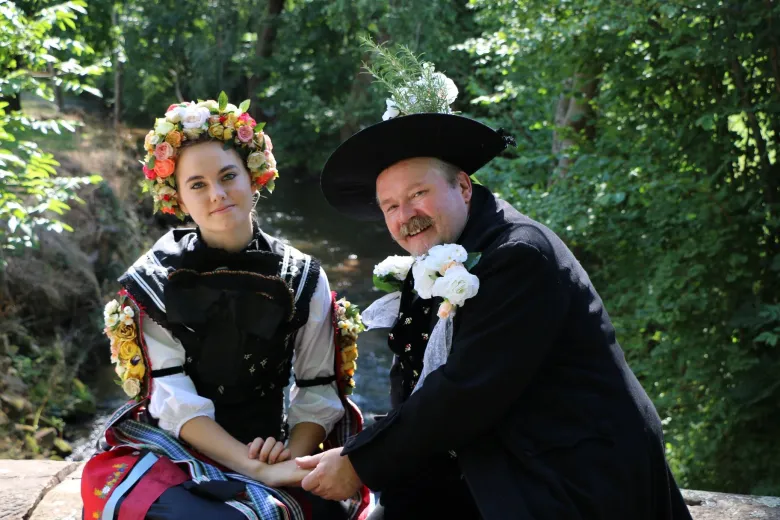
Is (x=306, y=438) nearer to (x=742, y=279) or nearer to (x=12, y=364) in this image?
(x=742, y=279)

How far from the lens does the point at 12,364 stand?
21.5ft

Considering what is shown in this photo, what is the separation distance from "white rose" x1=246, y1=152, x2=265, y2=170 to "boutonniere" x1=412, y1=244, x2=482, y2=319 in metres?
0.74

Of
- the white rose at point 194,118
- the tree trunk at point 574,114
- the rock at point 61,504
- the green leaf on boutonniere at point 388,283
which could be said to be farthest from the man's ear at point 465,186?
the tree trunk at point 574,114

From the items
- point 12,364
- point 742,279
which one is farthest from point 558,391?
point 12,364

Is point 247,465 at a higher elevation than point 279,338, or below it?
below

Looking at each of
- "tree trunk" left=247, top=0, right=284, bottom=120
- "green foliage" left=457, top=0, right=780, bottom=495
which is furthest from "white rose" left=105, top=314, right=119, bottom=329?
"tree trunk" left=247, top=0, right=284, bottom=120

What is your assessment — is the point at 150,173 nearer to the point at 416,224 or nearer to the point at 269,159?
the point at 269,159

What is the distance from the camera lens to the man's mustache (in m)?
2.21

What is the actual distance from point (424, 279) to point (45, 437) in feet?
15.9

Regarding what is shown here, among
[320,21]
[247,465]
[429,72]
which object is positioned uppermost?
[320,21]

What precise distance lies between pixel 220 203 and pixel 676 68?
2.44m

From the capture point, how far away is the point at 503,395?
198 centimetres

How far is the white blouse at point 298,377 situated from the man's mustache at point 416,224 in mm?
518

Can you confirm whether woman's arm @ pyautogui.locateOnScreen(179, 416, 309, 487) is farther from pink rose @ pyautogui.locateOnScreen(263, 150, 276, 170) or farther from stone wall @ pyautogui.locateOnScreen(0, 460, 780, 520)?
pink rose @ pyautogui.locateOnScreen(263, 150, 276, 170)
